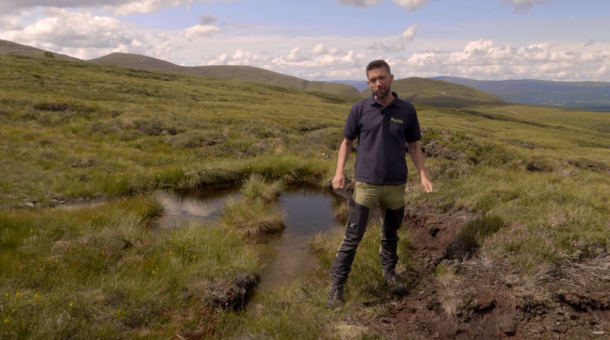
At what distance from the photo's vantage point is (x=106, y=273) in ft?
18.2

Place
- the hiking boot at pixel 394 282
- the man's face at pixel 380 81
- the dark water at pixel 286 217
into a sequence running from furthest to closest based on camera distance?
1. the dark water at pixel 286 217
2. the hiking boot at pixel 394 282
3. the man's face at pixel 380 81

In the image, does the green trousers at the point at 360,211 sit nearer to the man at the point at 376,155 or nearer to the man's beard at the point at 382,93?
the man at the point at 376,155

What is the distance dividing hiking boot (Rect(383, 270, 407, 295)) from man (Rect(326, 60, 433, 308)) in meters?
0.88

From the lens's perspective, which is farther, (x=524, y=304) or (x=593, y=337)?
(x=524, y=304)

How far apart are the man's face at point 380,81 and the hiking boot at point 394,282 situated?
2833 millimetres

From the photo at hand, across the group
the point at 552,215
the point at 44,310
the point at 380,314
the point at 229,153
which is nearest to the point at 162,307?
the point at 44,310

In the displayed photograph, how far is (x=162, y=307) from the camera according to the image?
4805 mm

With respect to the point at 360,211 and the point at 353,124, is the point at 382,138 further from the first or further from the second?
the point at 360,211

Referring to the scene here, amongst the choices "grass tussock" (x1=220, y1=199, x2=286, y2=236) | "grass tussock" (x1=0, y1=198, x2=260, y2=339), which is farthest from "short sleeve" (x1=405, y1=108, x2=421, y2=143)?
"grass tussock" (x1=220, y1=199, x2=286, y2=236)

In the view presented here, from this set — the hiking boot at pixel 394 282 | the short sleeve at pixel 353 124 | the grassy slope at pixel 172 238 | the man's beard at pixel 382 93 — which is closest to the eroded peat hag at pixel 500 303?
the hiking boot at pixel 394 282

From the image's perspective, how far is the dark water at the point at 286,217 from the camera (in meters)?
6.82

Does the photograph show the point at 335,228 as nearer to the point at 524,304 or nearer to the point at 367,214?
the point at 367,214

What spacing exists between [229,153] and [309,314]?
42.5 ft

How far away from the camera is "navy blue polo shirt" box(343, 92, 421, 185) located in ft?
16.4
